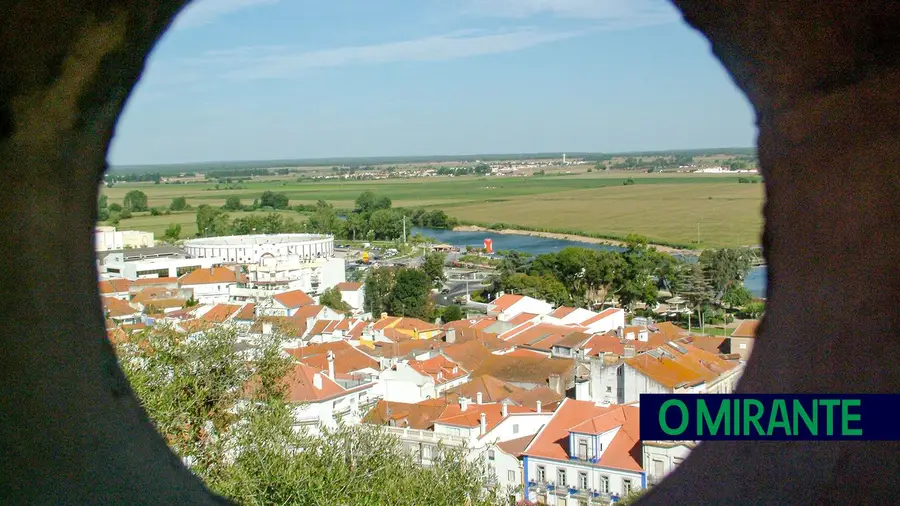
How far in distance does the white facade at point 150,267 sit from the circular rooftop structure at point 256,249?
3234 millimetres

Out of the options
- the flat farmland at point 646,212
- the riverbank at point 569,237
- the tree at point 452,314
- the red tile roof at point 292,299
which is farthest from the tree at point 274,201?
the red tile roof at point 292,299

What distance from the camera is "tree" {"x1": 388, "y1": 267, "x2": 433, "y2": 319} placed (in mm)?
35000

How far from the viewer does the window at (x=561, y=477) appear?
11133 mm

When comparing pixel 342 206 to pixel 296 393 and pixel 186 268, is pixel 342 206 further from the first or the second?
pixel 296 393

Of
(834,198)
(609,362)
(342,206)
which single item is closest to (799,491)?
(834,198)

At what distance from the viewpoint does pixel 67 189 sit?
2.47 meters

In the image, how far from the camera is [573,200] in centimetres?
9694

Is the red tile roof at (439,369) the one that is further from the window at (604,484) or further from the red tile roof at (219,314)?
the window at (604,484)

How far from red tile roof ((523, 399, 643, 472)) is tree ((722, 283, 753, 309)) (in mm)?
18282

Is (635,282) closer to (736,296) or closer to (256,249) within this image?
(736,296)

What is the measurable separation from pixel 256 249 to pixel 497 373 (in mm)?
33081

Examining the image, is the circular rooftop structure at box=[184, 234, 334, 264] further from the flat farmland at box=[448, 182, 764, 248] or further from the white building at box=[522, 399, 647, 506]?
the white building at box=[522, 399, 647, 506]

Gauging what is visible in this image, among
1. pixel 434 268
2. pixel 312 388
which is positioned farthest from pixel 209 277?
pixel 312 388

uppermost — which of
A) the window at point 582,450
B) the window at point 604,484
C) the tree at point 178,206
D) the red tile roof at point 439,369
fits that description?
the window at point 582,450
